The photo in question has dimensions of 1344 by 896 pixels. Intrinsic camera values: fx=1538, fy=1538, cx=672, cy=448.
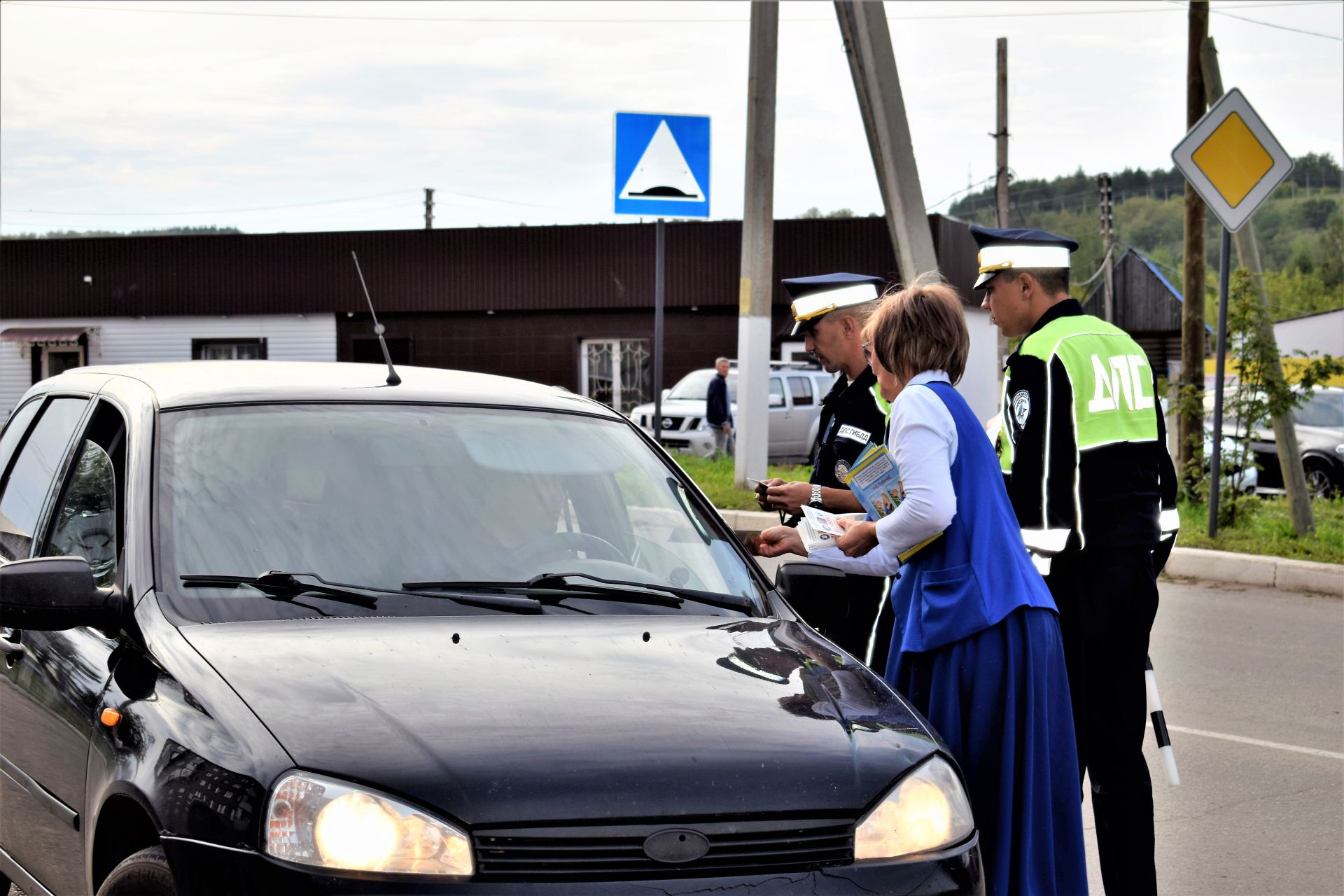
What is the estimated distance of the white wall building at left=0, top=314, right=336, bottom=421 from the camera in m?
40.0

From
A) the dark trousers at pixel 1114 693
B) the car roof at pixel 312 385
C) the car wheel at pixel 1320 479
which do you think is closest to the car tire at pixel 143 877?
the car roof at pixel 312 385

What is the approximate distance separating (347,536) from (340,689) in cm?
74

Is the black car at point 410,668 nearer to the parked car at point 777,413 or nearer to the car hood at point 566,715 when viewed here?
the car hood at point 566,715

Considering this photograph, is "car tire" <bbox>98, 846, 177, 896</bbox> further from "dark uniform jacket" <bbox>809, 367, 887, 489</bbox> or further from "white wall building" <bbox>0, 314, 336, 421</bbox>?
"white wall building" <bbox>0, 314, 336, 421</bbox>

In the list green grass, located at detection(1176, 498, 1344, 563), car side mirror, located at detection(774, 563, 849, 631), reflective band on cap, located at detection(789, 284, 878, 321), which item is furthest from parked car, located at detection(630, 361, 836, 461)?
car side mirror, located at detection(774, 563, 849, 631)

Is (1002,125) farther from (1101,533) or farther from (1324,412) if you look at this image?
(1101,533)

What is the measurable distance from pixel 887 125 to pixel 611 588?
31.0 feet

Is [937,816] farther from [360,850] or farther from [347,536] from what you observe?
[347,536]

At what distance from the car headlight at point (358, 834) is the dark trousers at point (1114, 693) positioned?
2305 millimetres

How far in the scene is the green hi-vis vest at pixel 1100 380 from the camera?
4.22m

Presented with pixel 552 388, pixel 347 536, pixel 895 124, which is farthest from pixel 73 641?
pixel 895 124

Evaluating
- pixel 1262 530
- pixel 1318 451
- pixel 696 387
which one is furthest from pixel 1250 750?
pixel 696 387

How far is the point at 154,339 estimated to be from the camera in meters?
40.7

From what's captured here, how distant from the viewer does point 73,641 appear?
337cm
